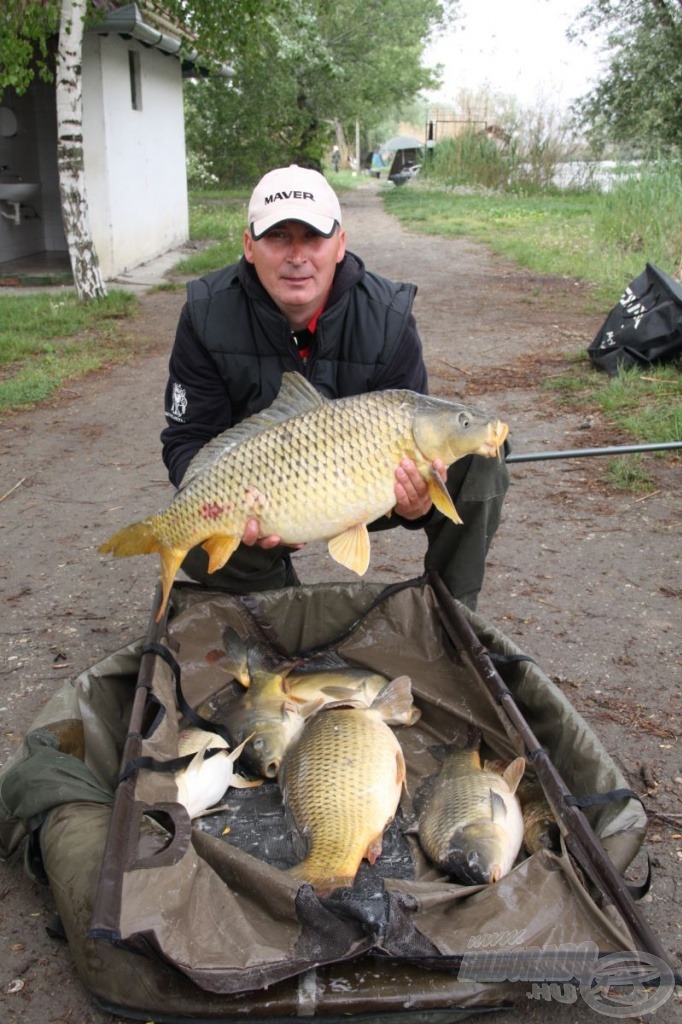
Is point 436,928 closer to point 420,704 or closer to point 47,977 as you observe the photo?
point 47,977

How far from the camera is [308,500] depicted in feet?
5.96

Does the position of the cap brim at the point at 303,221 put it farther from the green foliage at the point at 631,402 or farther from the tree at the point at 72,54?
the tree at the point at 72,54

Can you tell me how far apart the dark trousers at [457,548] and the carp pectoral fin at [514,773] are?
682 mm

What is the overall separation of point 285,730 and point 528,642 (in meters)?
0.86

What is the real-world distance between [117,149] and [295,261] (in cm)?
799

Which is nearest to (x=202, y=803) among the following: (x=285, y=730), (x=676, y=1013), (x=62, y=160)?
(x=285, y=730)

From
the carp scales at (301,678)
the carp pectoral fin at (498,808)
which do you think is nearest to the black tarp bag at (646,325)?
the carp scales at (301,678)

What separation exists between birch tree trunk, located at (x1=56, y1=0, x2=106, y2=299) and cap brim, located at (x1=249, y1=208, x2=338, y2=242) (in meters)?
5.33

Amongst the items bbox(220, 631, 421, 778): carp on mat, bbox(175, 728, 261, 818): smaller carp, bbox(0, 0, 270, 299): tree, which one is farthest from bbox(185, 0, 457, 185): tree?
bbox(175, 728, 261, 818): smaller carp

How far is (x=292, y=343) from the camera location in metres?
2.25

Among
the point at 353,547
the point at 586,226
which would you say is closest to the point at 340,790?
the point at 353,547

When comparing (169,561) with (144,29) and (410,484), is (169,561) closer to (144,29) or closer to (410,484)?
(410,484)

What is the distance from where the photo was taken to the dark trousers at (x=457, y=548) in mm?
2248

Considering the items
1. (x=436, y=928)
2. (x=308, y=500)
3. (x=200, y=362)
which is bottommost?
(x=436, y=928)
